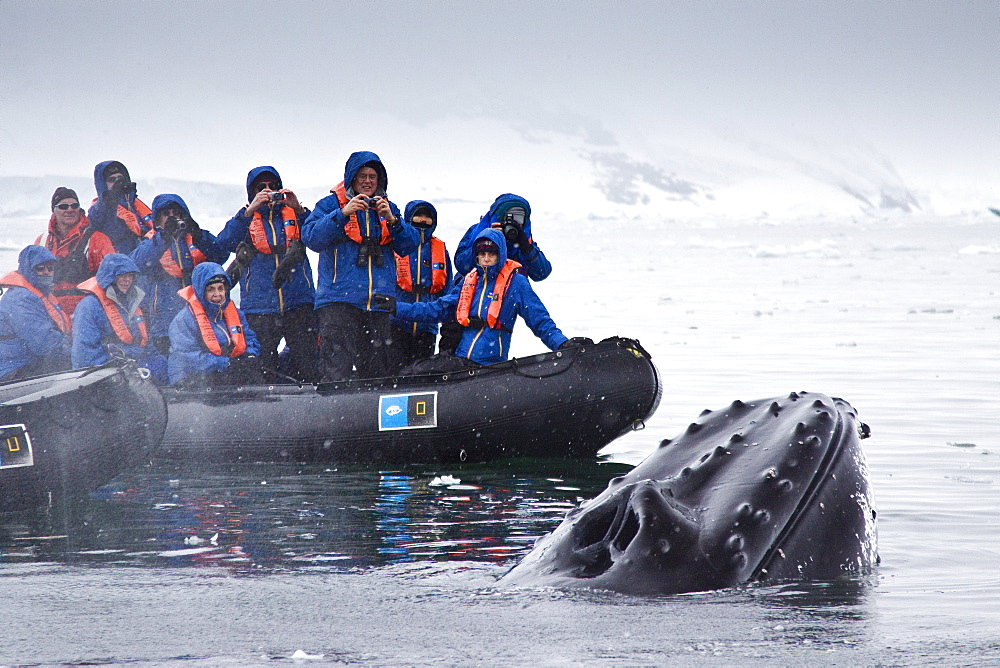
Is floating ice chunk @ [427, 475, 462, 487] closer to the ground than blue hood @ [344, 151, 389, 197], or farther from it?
closer to the ground

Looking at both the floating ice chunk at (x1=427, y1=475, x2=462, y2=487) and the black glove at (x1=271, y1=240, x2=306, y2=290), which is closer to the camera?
the floating ice chunk at (x1=427, y1=475, x2=462, y2=487)

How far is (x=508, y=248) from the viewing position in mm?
10609

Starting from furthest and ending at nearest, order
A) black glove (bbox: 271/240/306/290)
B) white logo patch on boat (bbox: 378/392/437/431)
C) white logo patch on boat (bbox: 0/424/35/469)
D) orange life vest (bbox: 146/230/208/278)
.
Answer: orange life vest (bbox: 146/230/208/278), black glove (bbox: 271/240/306/290), white logo patch on boat (bbox: 378/392/437/431), white logo patch on boat (bbox: 0/424/35/469)

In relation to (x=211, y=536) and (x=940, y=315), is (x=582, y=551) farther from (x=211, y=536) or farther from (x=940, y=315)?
(x=940, y=315)

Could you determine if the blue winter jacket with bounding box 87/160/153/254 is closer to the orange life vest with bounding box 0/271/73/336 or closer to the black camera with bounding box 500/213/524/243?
the orange life vest with bounding box 0/271/73/336

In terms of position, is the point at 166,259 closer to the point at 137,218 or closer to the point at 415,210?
the point at 137,218

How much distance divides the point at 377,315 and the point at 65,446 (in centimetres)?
282

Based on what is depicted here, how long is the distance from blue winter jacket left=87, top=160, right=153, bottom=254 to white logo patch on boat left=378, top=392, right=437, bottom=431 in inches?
123

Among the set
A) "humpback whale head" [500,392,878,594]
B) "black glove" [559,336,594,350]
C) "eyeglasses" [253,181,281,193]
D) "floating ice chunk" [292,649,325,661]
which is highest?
"eyeglasses" [253,181,281,193]

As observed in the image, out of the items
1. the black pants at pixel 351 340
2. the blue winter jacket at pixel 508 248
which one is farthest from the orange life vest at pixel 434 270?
the black pants at pixel 351 340

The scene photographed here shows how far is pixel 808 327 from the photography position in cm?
2022

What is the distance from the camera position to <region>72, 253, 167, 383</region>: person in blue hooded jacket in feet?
32.1

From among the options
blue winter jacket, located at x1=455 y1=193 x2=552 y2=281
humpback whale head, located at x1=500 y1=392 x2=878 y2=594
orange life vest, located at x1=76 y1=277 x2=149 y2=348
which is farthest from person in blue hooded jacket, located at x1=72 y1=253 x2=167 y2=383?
humpback whale head, located at x1=500 y1=392 x2=878 y2=594

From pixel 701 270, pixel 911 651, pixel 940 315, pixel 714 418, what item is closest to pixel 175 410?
pixel 714 418
